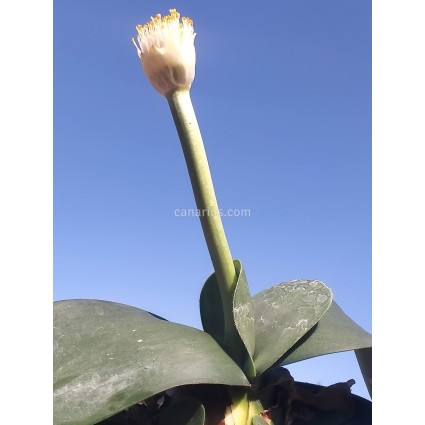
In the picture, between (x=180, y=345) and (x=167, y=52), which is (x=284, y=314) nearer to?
(x=180, y=345)

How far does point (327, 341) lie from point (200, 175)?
20 cm

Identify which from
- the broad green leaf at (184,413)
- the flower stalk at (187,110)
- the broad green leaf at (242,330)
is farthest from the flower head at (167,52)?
the broad green leaf at (184,413)

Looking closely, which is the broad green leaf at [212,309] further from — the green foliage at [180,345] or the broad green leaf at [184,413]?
the broad green leaf at [184,413]

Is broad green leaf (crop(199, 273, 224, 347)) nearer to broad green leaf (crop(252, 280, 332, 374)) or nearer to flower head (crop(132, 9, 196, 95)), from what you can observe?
broad green leaf (crop(252, 280, 332, 374))

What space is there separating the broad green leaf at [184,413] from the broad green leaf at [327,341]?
0.11m

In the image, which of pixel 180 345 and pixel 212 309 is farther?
pixel 212 309

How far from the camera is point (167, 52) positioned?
64cm

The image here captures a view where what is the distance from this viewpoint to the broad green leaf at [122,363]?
55cm

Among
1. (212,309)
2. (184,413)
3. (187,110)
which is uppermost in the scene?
(187,110)

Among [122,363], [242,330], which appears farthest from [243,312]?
[122,363]
